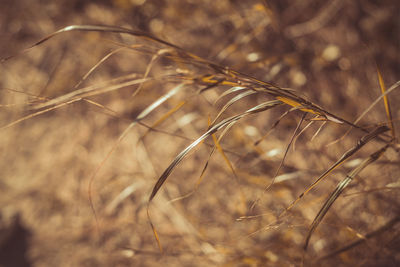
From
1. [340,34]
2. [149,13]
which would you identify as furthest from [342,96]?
[149,13]

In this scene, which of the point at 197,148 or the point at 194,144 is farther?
the point at 197,148

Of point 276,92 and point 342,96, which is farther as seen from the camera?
point 342,96

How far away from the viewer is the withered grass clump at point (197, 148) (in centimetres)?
71

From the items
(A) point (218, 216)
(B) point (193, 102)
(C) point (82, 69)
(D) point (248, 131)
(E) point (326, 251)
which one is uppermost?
(C) point (82, 69)

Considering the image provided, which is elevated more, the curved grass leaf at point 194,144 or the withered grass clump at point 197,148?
the withered grass clump at point 197,148

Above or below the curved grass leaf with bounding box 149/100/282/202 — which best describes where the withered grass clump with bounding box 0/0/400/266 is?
above

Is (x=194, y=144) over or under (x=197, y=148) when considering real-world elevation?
under

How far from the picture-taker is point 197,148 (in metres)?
0.76

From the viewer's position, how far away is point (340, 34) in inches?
32.6

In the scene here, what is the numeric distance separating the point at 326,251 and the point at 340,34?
1.86 ft

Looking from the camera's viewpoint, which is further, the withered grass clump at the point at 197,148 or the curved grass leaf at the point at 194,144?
the withered grass clump at the point at 197,148

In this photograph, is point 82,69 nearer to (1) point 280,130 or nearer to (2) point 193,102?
(2) point 193,102

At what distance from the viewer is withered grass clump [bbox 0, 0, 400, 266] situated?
71cm

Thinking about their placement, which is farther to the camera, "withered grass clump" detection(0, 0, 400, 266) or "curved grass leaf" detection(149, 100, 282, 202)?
"withered grass clump" detection(0, 0, 400, 266)
